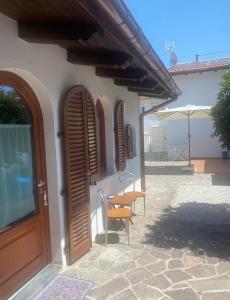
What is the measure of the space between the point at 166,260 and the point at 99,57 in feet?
11.1

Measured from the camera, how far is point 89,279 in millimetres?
4160

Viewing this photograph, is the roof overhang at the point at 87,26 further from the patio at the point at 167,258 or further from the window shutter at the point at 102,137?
the patio at the point at 167,258

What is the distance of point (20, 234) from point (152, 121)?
22581mm

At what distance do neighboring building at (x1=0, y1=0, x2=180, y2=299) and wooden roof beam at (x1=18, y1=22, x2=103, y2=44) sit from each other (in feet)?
0.03

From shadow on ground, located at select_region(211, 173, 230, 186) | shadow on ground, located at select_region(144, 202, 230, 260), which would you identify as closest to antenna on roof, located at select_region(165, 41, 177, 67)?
shadow on ground, located at select_region(211, 173, 230, 186)

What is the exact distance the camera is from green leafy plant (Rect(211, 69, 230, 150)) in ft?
17.6

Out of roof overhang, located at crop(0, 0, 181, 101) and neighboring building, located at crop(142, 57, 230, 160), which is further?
neighboring building, located at crop(142, 57, 230, 160)

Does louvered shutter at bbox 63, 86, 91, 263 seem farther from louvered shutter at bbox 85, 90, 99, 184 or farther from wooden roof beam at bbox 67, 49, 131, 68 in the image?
wooden roof beam at bbox 67, 49, 131, 68

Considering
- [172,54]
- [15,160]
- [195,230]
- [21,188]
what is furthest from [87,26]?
[172,54]

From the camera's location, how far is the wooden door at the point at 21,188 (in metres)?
3.61

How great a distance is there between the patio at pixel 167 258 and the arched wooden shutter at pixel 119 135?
1406 mm

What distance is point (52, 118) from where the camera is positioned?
13.9ft

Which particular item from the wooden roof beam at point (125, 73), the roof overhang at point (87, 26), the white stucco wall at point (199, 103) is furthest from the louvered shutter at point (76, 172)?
the white stucco wall at point (199, 103)

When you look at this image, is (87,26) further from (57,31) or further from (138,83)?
(138,83)
